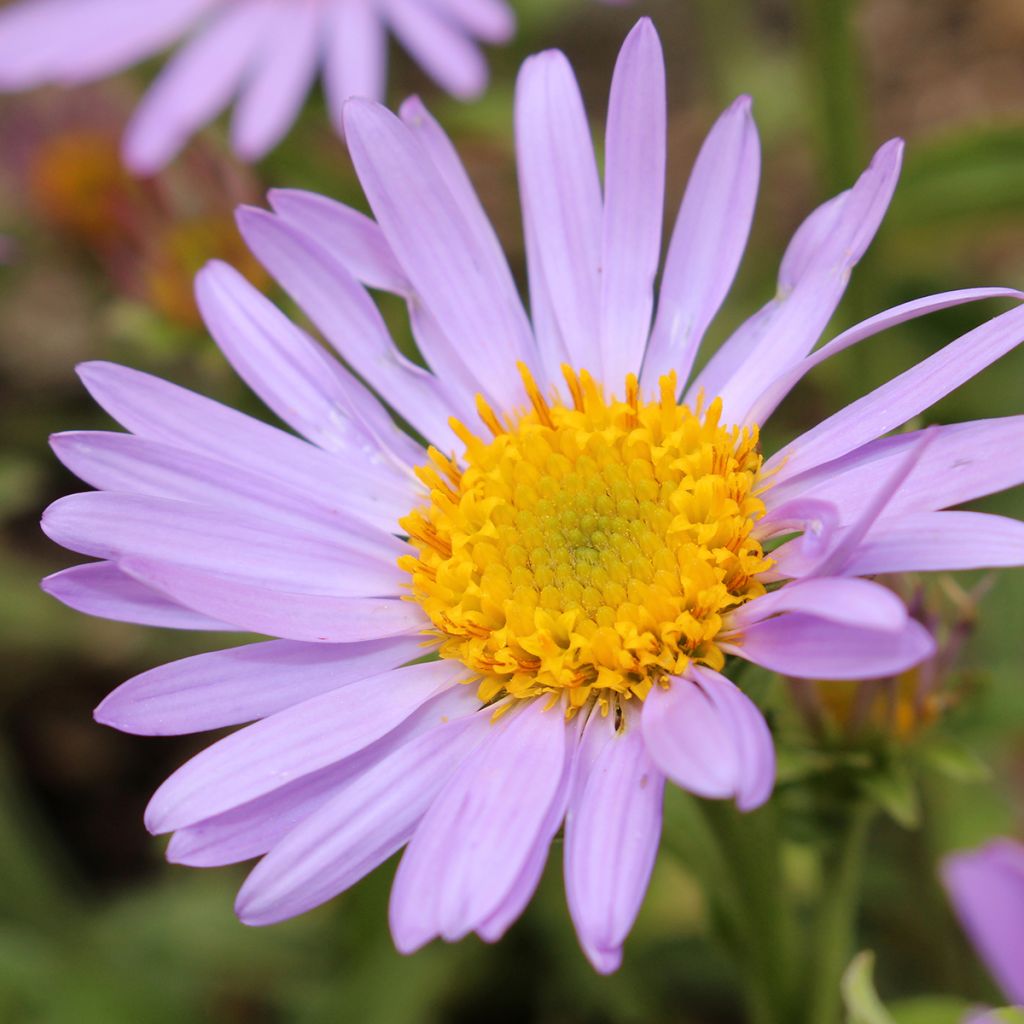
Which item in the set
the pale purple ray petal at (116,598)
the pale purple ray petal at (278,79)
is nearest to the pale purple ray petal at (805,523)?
the pale purple ray petal at (116,598)

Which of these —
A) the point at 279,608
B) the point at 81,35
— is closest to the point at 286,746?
the point at 279,608

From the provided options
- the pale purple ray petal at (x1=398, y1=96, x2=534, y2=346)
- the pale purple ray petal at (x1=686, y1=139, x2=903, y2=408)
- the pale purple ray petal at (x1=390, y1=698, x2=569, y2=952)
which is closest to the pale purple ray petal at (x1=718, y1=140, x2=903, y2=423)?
the pale purple ray petal at (x1=686, y1=139, x2=903, y2=408)

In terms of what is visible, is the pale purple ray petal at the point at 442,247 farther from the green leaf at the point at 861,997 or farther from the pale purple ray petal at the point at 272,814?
the green leaf at the point at 861,997

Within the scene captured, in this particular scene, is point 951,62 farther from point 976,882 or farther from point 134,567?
point 134,567

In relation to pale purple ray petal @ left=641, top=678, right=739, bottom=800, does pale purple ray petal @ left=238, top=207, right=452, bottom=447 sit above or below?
above

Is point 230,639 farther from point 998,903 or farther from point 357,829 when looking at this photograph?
point 998,903

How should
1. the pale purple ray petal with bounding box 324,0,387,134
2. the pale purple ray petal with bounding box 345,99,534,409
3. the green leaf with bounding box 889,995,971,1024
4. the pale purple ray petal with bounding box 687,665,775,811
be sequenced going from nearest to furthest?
the pale purple ray petal with bounding box 687,665,775,811, the pale purple ray petal with bounding box 345,99,534,409, the green leaf with bounding box 889,995,971,1024, the pale purple ray petal with bounding box 324,0,387,134

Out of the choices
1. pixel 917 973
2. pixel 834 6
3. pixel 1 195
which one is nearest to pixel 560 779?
pixel 917 973

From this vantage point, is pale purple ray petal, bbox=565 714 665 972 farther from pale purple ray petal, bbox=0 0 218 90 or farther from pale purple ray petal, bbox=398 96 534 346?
pale purple ray petal, bbox=0 0 218 90
